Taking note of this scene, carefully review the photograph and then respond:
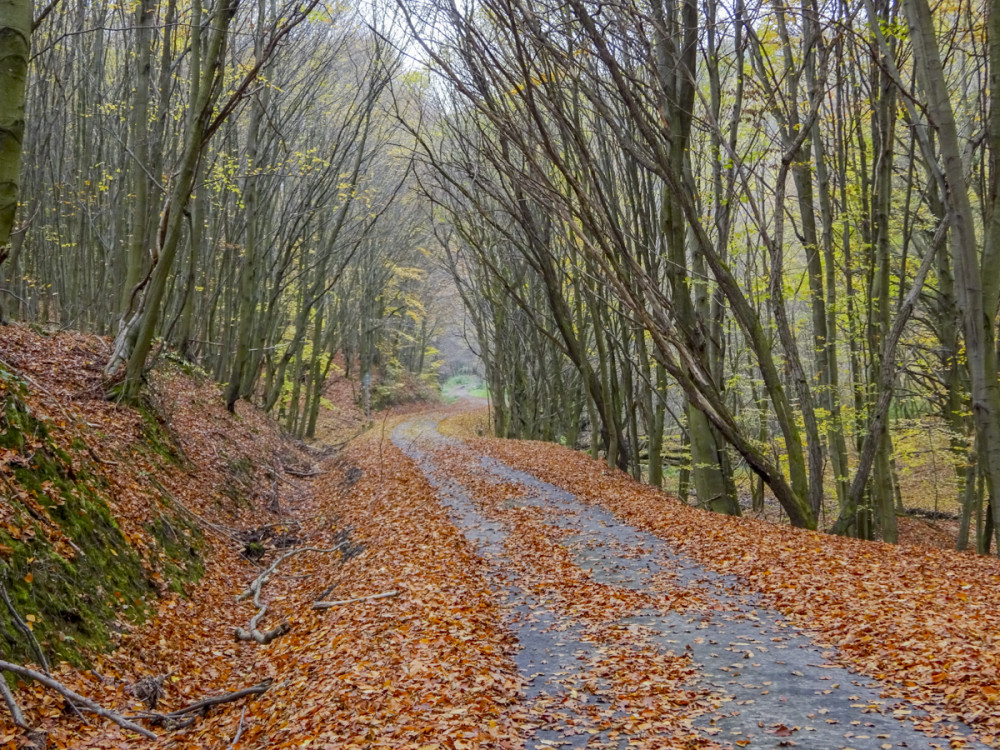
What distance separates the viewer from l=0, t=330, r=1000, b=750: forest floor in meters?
3.95

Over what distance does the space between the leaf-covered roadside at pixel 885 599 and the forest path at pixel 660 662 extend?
178 millimetres

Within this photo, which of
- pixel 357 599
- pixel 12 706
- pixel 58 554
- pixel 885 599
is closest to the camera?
pixel 12 706

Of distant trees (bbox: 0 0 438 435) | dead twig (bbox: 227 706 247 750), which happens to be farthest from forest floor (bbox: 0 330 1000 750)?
distant trees (bbox: 0 0 438 435)

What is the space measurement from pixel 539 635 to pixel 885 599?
2709 millimetres

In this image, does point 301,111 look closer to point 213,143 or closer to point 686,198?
point 213,143

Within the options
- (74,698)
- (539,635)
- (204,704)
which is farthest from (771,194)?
(74,698)

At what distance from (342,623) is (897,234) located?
51.5 ft

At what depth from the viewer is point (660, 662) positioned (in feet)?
16.0

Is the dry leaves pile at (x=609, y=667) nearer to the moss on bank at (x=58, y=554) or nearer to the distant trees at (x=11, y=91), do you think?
the moss on bank at (x=58, y=554)

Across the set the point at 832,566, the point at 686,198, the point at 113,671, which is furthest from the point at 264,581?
the point at 686,198

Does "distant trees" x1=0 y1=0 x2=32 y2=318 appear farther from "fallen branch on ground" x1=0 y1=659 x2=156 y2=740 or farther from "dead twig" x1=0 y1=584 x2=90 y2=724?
"fallen branch on ground" x1=0 y1=659 x2=156 y2=740

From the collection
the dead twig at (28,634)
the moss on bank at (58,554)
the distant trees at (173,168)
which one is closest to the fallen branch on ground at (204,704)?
the dead twig at (28,634)

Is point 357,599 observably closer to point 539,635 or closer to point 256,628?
point 256,628

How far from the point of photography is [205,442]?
11.9 meters
